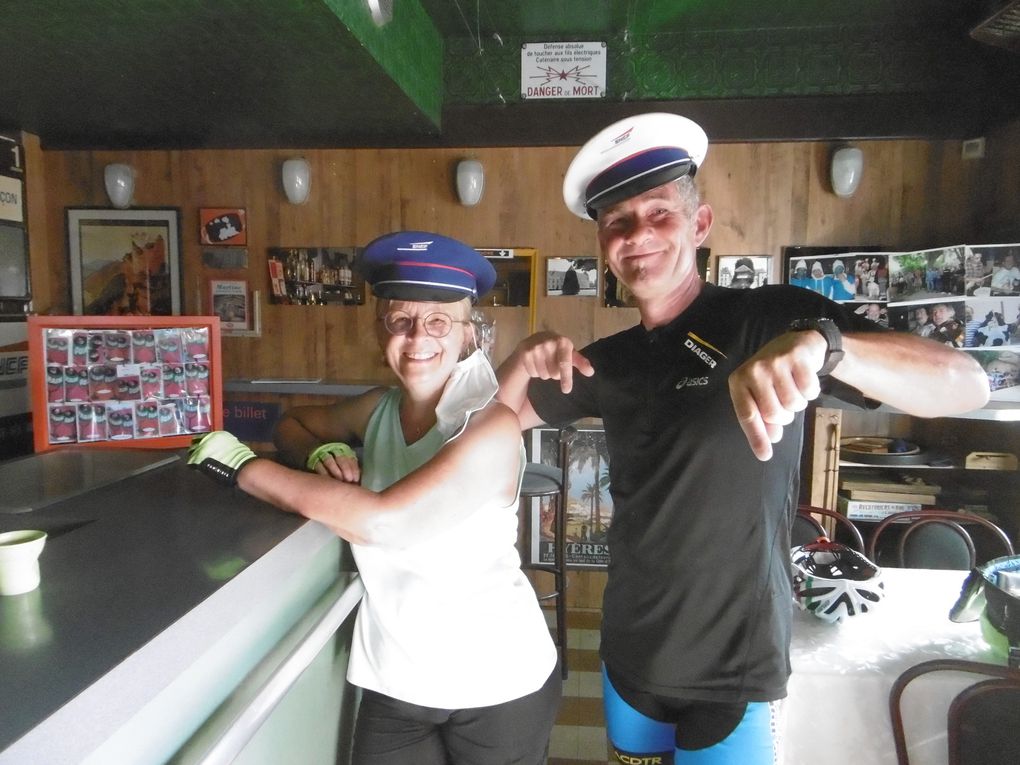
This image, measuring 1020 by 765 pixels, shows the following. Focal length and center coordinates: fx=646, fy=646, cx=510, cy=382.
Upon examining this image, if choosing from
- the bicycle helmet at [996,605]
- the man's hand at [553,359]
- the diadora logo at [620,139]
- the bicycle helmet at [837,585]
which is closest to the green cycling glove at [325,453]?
the man's hand at [553,359]

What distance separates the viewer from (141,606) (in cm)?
76

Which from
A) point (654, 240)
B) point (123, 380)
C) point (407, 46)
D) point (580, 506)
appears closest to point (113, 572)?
point (654, 240)

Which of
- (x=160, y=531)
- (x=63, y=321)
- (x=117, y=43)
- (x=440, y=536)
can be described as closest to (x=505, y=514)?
(x=440, y=536)

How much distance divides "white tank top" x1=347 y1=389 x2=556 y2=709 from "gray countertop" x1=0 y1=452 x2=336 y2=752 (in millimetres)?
176

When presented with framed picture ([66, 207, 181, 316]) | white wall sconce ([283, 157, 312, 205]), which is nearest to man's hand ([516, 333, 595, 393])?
white wall sconce ([283, 157, 312, 205])

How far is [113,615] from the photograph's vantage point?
74 cm

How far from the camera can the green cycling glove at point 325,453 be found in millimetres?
1238

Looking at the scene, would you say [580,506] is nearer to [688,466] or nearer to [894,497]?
[894,497]

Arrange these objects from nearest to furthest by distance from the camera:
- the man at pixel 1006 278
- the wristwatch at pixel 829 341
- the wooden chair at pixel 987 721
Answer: the wristwatch at pixel 829 341 < the wooden chair at pixel 987 721 < the man at pixel 1006 278

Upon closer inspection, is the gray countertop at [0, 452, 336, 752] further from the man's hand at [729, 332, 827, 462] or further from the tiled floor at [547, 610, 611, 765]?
the tiled floor at [547, 610, 611, 765]

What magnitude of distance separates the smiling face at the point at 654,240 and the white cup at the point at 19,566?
990 mm

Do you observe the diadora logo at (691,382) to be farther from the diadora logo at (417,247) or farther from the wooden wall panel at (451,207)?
the wooden wall panel at (451,207)

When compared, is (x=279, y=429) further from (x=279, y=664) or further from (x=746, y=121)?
(x=746, y=121)

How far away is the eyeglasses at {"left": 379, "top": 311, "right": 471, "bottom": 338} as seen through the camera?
3.95 ft
